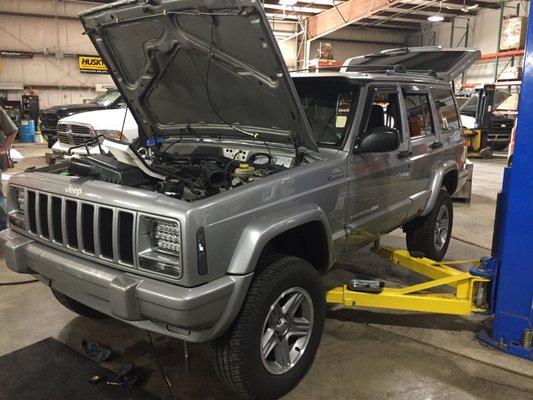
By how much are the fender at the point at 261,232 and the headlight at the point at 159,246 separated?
11.2 inches

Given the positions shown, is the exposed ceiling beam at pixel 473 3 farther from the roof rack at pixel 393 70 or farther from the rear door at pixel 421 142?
the rear door at pixel 421 142

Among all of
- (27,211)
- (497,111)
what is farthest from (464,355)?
(497,111)

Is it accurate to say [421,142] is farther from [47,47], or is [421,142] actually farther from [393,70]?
[47,47]

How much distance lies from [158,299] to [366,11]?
44.6 ft

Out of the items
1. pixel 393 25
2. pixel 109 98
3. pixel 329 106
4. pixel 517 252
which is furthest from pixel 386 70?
pixel 393 25

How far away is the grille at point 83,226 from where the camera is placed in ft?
7.45

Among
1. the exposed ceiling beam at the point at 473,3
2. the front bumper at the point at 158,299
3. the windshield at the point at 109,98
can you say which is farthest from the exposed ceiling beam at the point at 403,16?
the front bumper at the point at 158,299

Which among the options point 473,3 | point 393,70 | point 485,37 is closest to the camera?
point 393,70

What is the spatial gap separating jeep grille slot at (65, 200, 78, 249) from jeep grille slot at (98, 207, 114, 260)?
0.24 metres

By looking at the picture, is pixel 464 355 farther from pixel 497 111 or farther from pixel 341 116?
pixel 497 111

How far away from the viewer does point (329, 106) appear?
3.35m

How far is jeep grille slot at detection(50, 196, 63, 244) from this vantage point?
8.60 ft

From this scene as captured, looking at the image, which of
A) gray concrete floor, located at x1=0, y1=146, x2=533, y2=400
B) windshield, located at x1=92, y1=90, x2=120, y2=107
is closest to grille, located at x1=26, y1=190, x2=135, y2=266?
gray concrete floor, located at x1=0, y1=146, x2=533, y2=400

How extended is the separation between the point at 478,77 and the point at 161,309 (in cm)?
2136
